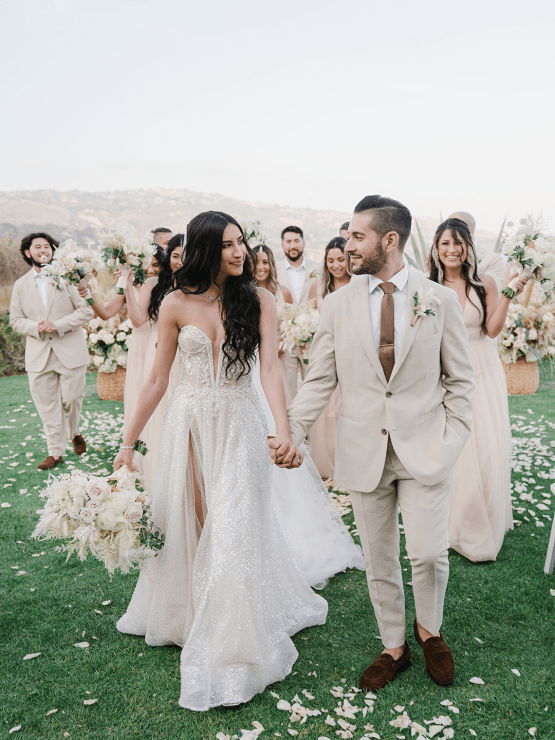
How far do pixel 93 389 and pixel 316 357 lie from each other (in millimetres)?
11195

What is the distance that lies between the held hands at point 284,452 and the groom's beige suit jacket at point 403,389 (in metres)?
0.09

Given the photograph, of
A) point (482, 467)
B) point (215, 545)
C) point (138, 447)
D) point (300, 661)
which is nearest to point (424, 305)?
point (215, 545)

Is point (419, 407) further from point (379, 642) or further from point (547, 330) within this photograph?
point (547, 330)

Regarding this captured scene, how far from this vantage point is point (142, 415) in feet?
10.8

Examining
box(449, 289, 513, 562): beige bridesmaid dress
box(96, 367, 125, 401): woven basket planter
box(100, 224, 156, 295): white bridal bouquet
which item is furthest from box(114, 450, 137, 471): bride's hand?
box(96, 367, 125, 401): woven basket planter

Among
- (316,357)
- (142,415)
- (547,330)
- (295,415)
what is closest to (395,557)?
(295,415)

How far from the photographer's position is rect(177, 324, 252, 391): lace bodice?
323 cm

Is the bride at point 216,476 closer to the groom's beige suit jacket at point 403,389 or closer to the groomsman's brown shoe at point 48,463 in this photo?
the groom's beige suit jacket at point 403,389

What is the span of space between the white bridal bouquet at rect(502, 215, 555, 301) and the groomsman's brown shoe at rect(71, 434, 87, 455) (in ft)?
19.4

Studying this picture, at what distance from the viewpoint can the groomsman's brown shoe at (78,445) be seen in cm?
815

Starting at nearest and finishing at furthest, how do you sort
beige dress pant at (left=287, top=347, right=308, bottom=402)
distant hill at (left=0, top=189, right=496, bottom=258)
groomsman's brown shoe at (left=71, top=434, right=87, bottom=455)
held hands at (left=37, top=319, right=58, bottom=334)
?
1. beige dress pant at (left=287, top=347, right=308, bottom=402)
2. held hands at (left=37, top=319, right=58, bottom=334)
3. groomsman's brown shoe at (left=71, top=434, right=87, bottom=455)
4. distant hill at (left=0, top=189, right=496, bottom=258)

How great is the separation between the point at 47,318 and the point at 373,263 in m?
5.82

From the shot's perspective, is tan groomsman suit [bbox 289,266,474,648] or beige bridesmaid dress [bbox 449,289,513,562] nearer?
tan groomsman suit [bbox 289,266,474,648]

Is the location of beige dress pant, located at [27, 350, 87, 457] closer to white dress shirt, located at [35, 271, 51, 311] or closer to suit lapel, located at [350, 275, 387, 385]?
white dress shirt, located at [35, 271, 51, 311]
